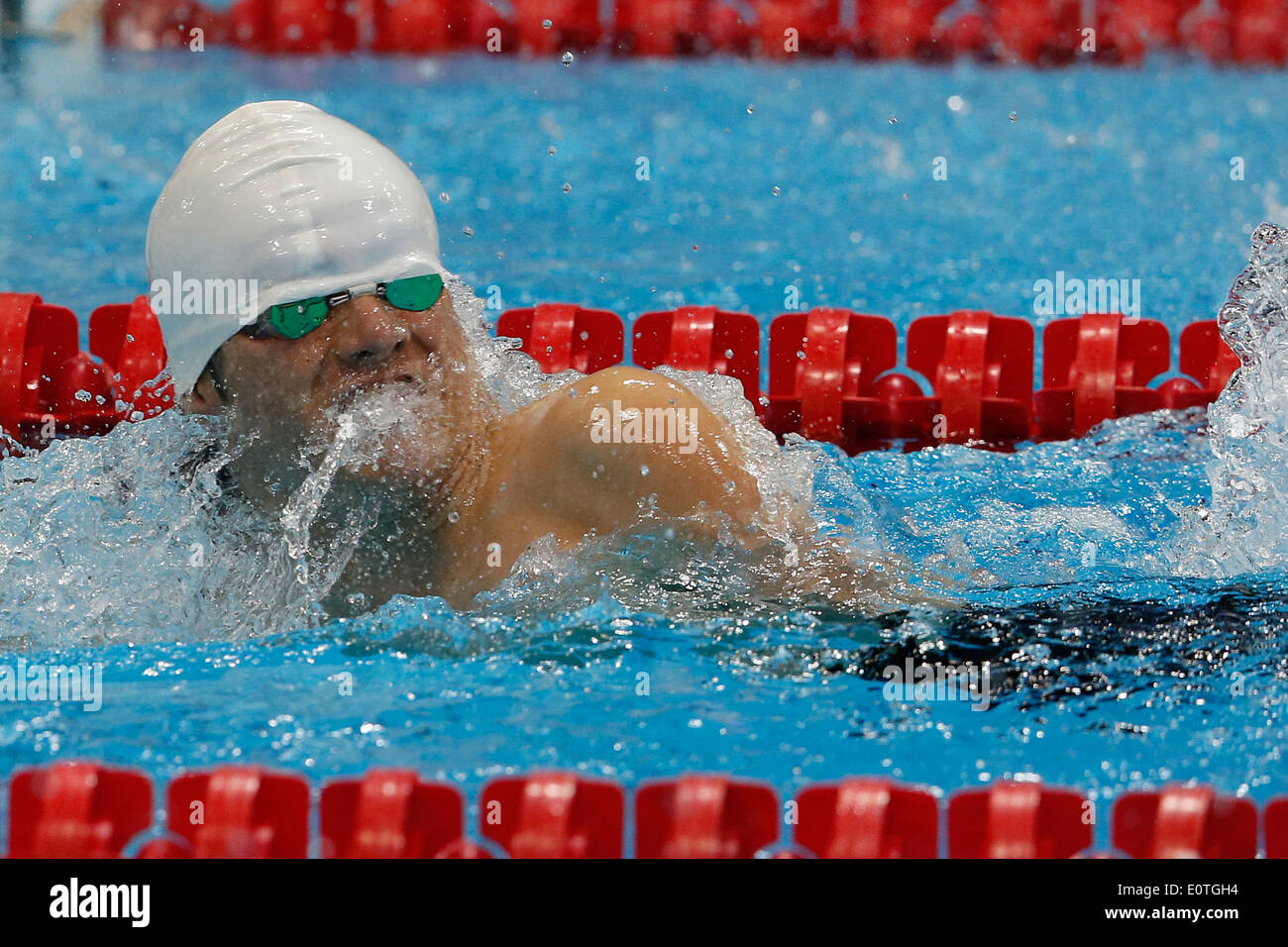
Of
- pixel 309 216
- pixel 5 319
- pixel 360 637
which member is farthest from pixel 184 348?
pixel 5 319

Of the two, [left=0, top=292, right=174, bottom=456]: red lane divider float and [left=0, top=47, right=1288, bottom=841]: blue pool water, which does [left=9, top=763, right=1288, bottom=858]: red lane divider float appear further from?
[left=0, top=292, right=174, bottom=456]: red lane divider float

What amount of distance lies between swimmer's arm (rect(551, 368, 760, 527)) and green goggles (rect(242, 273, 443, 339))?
254mm

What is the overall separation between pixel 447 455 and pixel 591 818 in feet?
2.04

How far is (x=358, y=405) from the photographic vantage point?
220cm

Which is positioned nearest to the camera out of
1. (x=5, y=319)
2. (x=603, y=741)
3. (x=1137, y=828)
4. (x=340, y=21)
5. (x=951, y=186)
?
(x=1137, y=828)

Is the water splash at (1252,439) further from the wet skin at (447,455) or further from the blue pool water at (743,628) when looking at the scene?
the wet skin at (447,455)

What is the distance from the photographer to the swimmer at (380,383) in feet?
7.23

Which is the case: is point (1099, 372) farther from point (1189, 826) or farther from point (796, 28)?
point (796, 28)

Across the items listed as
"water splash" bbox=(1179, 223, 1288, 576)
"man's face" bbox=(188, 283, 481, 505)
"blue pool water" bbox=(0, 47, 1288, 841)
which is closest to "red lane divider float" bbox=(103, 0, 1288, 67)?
"blue pool water" bbox=(0, 47, 1288, 841)

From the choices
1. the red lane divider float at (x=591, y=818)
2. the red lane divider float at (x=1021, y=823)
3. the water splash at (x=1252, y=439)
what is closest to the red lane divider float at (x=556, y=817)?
the red lane divider float at (x=591, y=818)

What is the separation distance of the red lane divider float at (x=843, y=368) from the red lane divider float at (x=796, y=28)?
13.5ft
